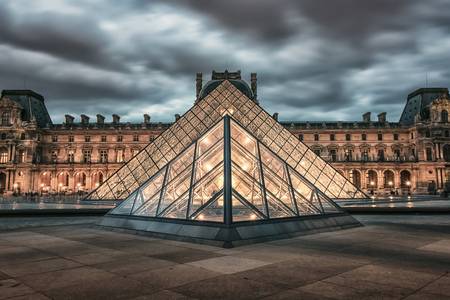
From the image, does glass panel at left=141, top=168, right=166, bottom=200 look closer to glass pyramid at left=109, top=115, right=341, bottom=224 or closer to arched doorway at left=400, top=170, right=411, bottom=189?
glass pyramid at left=109, top=115, right=341, bottom=224

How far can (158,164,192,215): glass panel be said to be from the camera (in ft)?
30.4

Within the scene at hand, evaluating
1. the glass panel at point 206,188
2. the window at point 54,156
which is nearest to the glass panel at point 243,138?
the glass panel at point 206,188

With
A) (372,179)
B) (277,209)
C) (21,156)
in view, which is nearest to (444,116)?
(372,179)

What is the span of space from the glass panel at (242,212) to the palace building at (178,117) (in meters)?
47.5

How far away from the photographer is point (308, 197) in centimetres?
1044

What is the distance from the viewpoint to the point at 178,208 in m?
9.05

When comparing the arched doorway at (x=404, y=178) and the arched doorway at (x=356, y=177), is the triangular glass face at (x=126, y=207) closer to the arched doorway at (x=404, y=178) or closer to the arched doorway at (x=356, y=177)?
the arched doorway at (x=356, y=177)

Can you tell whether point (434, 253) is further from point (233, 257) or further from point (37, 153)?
point (37, 153)

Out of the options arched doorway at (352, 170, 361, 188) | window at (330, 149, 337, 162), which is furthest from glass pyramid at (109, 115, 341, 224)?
arched doorway at (352, 170, 361, 188)

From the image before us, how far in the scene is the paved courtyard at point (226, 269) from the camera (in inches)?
155

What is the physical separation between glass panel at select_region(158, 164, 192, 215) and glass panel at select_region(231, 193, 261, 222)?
1666 mm

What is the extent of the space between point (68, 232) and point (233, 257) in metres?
5.64

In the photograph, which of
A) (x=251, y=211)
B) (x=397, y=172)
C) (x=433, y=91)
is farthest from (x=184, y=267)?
(x=433, y=91)

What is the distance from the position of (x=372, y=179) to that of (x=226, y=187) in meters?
56.1
